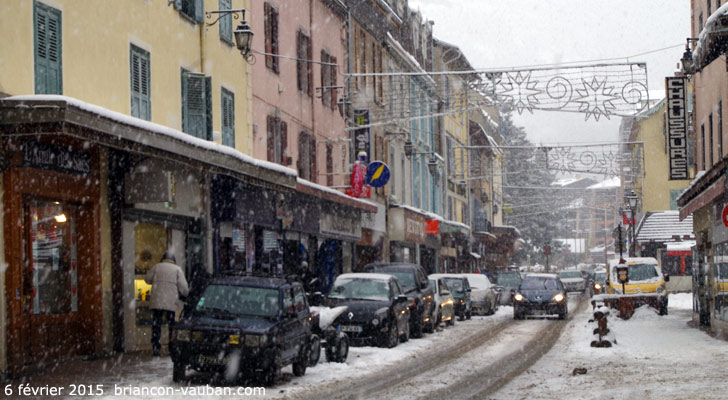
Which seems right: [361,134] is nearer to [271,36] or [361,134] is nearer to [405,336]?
[271,36]

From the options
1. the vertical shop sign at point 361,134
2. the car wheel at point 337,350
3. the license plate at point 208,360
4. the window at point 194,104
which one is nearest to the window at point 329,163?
the vertical shop sign at point 361,134

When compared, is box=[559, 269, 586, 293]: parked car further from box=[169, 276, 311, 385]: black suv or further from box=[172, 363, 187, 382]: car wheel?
box=[172, 363, 187, 382]: car wheel

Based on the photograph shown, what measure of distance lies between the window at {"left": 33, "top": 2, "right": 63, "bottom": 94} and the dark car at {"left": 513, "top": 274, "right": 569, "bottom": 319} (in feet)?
66.1

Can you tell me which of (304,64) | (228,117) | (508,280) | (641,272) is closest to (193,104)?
(228,117)

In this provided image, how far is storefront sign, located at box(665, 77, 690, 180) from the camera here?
2723 centimetres

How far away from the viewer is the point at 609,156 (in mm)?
45844

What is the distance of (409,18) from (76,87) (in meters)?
34.1

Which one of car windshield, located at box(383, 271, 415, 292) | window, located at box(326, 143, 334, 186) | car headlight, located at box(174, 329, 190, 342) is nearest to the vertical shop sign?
window, located at box(326, 143, 334, 186)

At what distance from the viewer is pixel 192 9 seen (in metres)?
21.7

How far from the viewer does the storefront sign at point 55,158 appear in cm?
1517

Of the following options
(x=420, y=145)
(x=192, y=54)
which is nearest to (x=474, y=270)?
(x=420, y=145)

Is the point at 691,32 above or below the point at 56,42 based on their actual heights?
above

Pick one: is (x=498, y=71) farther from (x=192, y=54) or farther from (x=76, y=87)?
(x=76, y=87)

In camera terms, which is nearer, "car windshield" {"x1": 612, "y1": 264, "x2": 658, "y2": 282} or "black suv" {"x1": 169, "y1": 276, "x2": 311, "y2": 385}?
"black suv" {"x1": 169, "y1": 276, "x2": 311, "y2": 385}
